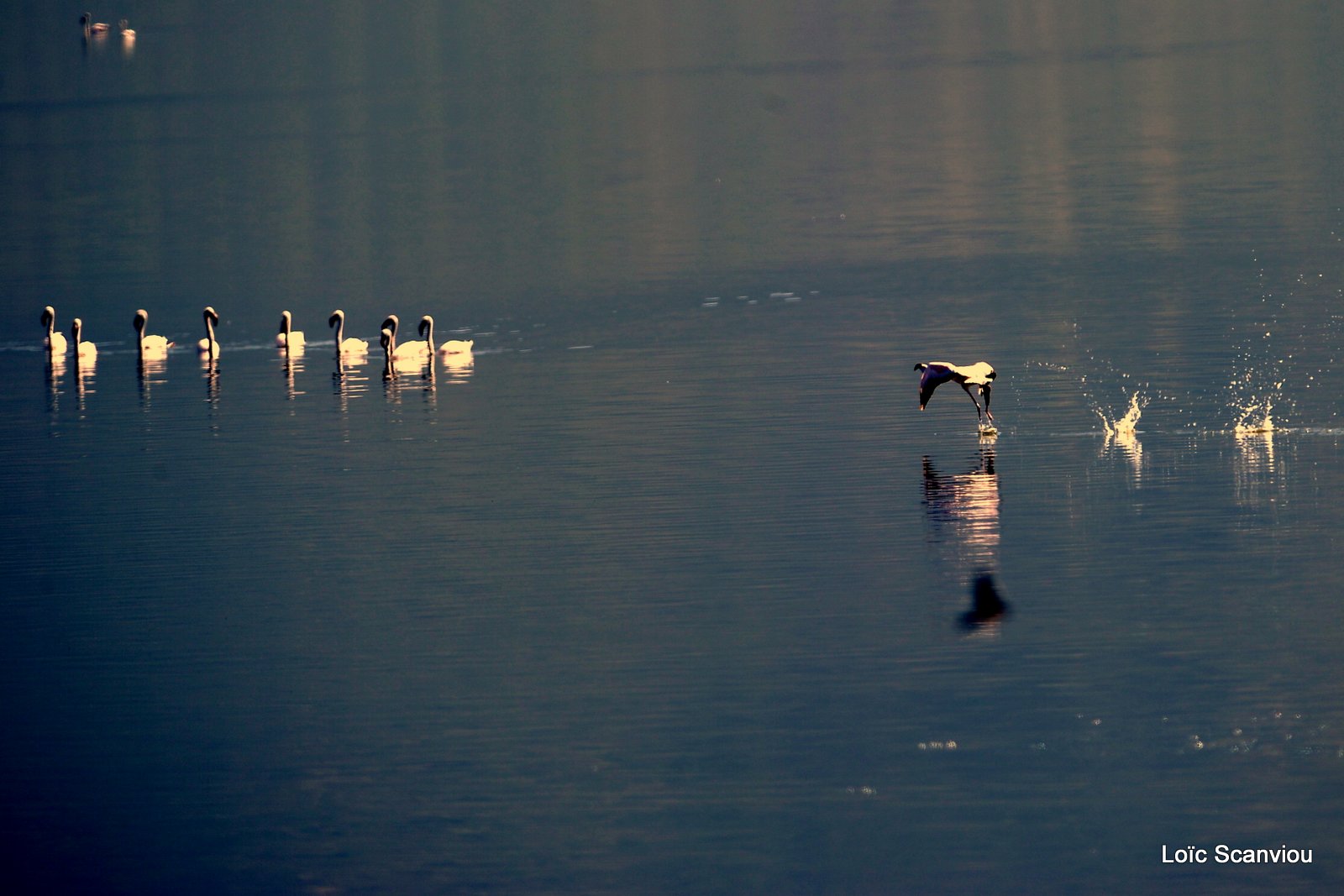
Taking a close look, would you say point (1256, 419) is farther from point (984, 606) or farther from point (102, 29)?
point (102, 29)

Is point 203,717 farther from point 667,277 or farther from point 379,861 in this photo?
point 667,277

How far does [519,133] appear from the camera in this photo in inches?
3489

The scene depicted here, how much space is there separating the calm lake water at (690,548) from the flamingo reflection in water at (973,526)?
12cm

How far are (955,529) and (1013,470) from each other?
3425mm

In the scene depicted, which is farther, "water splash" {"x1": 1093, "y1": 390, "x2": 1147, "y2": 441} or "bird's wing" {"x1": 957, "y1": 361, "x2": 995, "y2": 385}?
"water splash" {"x1": 1093, "y1": 390, "x2": 1147, "y2": 441}

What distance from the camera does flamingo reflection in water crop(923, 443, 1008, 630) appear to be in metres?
21.7

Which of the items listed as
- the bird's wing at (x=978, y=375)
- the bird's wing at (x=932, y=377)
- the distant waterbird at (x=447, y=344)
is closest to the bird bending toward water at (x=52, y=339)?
the distant waterbird at (x=447, y=344)

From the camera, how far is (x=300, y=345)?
43.2 m

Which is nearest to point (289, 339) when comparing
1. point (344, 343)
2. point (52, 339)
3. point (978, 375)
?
point (344, 343)

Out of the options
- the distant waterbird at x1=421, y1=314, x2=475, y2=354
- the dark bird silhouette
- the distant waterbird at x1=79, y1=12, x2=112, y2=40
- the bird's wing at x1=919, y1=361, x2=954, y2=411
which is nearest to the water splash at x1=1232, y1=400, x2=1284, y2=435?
the bird's wing at x1=919, y1=361, x2=954, y2=411

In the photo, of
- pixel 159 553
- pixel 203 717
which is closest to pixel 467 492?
pixel 159 553

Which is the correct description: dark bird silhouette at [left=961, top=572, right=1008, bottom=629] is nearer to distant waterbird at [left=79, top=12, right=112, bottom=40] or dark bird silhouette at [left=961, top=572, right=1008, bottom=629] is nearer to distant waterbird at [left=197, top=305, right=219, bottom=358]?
distant waterbird at [left=197, top=305, right=219, bottom=358]

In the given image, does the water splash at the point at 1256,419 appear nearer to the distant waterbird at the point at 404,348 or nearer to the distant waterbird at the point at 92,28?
the distant waterbird at the point at 404,348

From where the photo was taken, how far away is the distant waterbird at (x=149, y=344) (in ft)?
143
